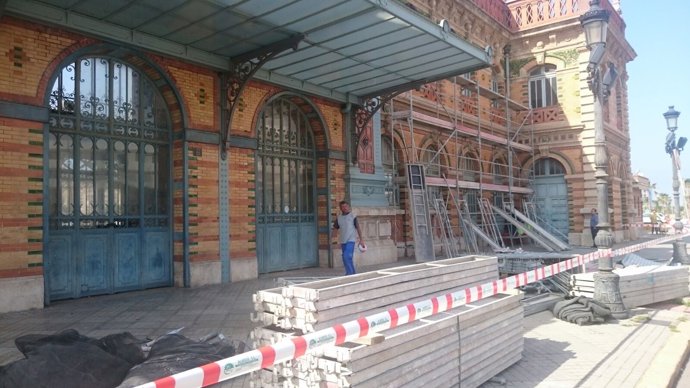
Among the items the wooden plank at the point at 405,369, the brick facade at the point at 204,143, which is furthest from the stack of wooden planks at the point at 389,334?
the brick facade at the point at 204,143

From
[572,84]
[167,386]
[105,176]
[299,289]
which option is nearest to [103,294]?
[105,176]

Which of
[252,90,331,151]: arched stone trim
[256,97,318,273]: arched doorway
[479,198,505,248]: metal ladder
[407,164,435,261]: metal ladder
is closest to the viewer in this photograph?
[256,97,318,273]: arched doorway

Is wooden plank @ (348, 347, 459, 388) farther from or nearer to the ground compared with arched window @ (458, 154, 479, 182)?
nearer to the ground

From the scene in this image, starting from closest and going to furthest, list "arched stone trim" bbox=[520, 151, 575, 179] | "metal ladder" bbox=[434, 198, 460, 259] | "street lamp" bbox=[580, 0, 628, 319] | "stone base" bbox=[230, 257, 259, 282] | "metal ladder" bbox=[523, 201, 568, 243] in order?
"street lamp" bbox=[580, 0, 628, 319], "stone base" bbox=[230, 257, 259, 282], "metal ladder" bbox=[434, 198, 460, 259], "metal ladder" bbox=[523, 201, 568, 243], "arched stone trim" bbox=[520, 151, 575, 179]

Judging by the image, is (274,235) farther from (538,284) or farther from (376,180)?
(538,284)

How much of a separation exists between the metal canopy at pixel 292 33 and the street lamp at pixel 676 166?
292 inches

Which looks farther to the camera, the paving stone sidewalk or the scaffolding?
the scaffolding

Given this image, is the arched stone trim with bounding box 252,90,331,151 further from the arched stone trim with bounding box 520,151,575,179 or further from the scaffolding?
the arched stone trim with bounding box 520,151,575,179

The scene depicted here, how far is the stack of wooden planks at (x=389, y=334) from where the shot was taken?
10.7 feet

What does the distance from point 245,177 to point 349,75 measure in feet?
11.6

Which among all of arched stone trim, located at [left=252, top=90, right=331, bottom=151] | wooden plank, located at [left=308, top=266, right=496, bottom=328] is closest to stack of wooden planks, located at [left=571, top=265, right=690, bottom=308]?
wooden plank, located at [left=308, top=266, right=496, bottom=328]

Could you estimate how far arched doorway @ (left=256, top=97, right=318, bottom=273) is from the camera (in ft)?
38.2

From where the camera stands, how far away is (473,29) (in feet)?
66.4

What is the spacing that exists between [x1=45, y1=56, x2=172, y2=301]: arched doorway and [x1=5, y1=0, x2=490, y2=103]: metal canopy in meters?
0.94
